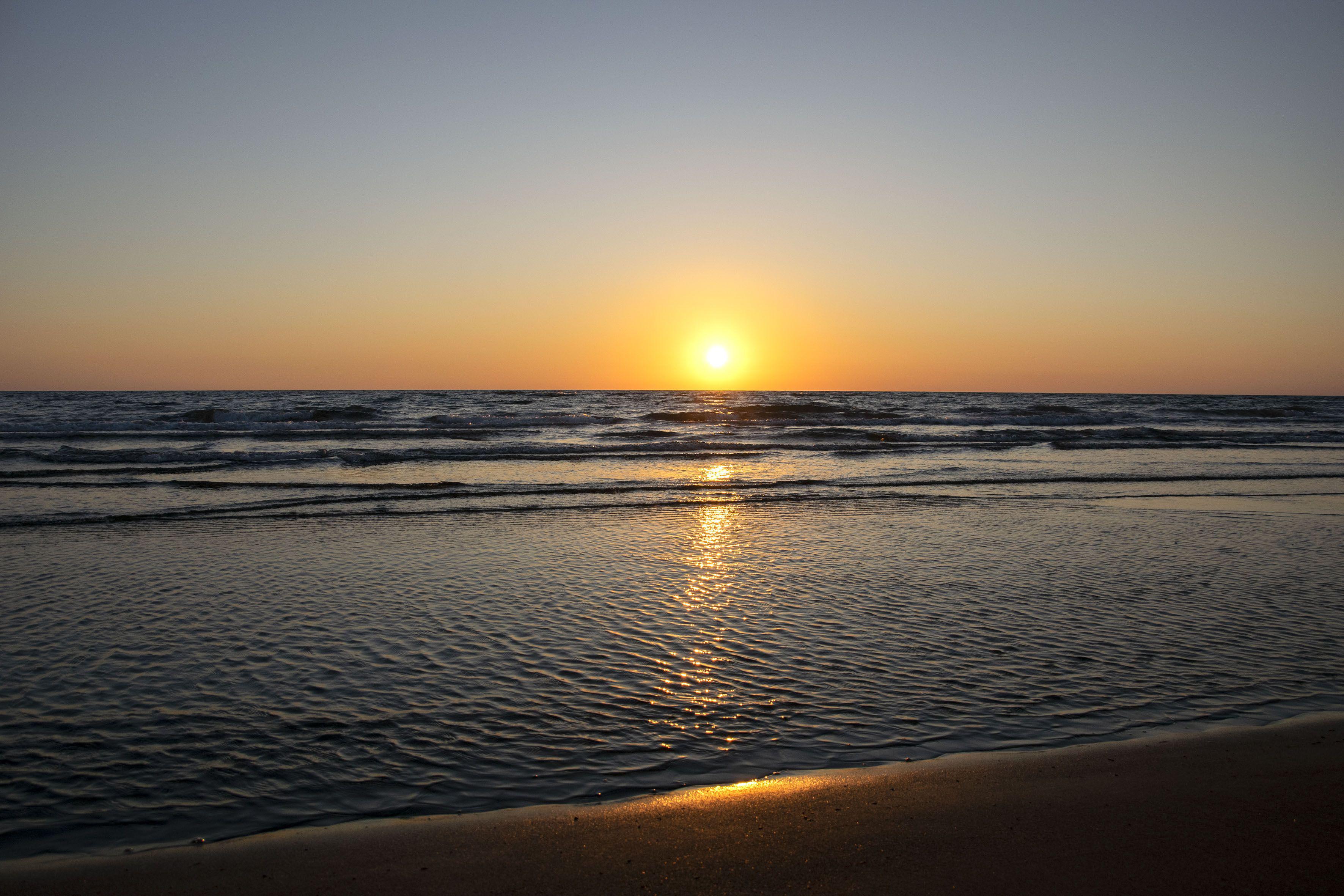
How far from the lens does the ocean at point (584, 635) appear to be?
4.77m

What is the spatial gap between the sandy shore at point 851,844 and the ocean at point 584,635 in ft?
0.77

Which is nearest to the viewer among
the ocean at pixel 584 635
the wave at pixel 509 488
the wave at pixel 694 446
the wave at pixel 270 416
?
the ocean at pixel 584 635

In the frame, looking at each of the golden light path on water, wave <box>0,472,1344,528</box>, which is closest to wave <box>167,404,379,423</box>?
wave <box>0,472,1344,528</box>

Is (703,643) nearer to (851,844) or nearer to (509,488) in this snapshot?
(851,844)

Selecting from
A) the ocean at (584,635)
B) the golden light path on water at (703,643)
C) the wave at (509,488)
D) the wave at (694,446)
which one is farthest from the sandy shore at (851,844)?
the wave at (694,446)

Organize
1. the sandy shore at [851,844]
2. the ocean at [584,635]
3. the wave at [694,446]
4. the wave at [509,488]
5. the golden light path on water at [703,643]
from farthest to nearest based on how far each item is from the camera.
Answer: the wave at [694,446] < the wave at [509,488] < the golden light path on water at [703,643] < the ocean at [584,635] < the sandy shore at [851,844]

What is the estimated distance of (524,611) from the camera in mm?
8172

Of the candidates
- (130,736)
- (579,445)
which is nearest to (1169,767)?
(130,736)

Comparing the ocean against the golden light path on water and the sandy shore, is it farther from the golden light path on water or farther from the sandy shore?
the sandy shore

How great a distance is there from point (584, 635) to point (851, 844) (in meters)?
3.84

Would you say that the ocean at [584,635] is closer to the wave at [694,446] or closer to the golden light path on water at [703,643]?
the golden light path on water at [703,643]

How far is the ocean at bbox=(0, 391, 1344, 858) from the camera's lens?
4.77 meters

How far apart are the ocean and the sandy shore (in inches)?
9.2

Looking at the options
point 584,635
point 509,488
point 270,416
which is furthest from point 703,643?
point 270,416
